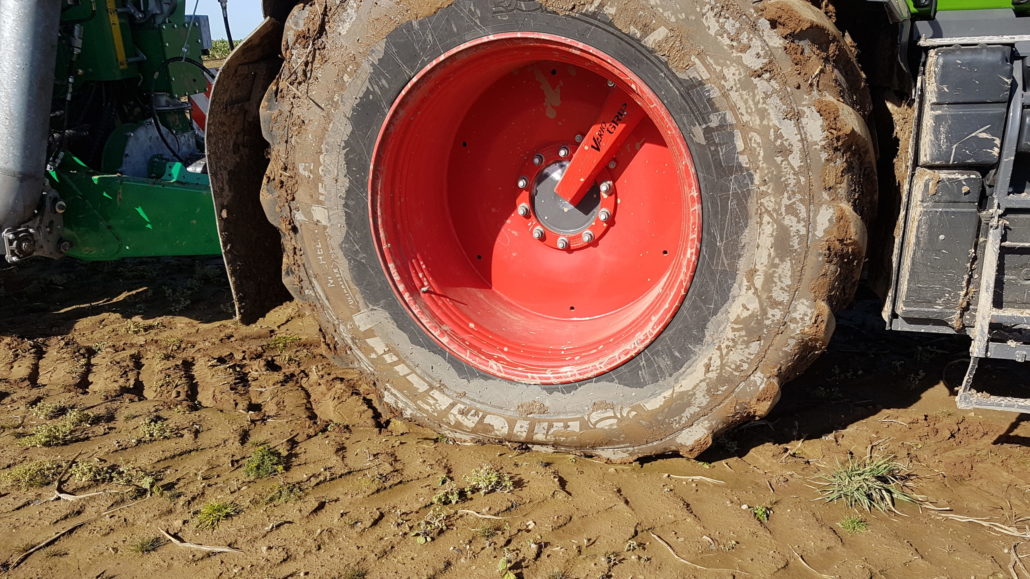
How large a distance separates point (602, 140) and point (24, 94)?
2.15 m

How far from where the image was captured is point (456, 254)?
2893mm

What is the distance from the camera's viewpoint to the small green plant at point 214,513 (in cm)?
227

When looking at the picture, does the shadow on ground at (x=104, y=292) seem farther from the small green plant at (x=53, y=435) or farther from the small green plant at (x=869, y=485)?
the small green plant at (x=869, y=485)

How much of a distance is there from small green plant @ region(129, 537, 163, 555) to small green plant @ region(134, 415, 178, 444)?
60cm

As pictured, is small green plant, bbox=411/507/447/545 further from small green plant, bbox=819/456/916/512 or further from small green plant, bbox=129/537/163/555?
small green plant, bbox=819/456/916/512

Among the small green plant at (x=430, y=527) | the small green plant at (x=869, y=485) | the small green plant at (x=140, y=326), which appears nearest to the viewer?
the small green plant at (x=430, y=527)

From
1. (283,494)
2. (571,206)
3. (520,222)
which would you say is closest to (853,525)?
(571,206)

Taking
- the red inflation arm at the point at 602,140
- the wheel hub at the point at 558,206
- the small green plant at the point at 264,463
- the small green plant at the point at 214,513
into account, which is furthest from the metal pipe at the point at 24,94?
the red inflation arm at the point at 602,140

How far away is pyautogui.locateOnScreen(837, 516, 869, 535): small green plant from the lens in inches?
87.0

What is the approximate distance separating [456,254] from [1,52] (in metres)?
1.82

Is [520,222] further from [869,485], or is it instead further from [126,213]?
[126,213]

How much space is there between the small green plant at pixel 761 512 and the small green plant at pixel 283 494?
1326 mm

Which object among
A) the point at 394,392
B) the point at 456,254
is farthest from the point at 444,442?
the point at 456,254

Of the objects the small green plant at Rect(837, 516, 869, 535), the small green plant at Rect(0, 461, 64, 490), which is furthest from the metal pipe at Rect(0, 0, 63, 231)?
the small green plant at Rect(837, 516, 869, 535)
